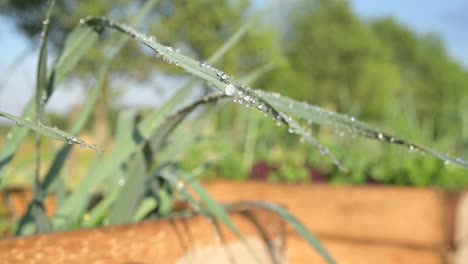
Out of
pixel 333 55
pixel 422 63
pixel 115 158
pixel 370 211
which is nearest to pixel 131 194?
pixel 115 158

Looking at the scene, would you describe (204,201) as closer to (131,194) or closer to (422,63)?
(131,194)

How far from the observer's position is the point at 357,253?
5.30ft

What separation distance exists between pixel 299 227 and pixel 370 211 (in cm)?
81

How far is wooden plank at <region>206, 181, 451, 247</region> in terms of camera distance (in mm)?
1561

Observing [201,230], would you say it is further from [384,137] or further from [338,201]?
[338,201]

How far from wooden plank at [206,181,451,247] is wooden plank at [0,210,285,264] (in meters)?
0.61

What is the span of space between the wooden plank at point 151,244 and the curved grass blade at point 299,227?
0.09ft

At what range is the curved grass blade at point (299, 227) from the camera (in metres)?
0.82

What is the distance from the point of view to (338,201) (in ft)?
5.32

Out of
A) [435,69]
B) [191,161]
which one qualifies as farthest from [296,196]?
[435,69]

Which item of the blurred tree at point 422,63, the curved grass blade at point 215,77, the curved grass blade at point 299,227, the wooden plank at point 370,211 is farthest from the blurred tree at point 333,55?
the curved grass blade at point 215,77

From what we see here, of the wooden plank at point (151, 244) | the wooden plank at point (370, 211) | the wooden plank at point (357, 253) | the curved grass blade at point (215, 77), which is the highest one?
the wooden plank at point (370, 211)

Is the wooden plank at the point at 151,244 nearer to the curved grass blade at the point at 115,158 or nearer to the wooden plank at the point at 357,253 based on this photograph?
the curved grass blade at the point at 115,158

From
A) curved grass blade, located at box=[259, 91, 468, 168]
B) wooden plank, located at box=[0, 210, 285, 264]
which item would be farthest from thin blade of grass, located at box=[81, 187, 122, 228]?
curved grass blade, located at box=[259, 91, 468, 168]
